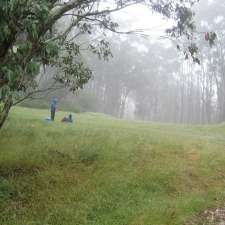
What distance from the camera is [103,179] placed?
958 cm

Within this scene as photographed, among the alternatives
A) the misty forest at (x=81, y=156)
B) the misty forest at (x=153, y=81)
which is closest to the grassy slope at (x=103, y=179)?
the misty forest at (x=81, y=156)

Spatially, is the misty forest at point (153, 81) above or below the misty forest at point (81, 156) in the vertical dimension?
above

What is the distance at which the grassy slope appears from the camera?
25.2ft

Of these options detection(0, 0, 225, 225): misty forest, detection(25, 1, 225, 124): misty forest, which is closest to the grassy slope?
detection(0, 0, 225, 225): misty forest

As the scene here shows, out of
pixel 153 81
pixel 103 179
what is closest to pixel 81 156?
pixel 103 179

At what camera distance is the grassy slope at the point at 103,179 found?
7672 mm

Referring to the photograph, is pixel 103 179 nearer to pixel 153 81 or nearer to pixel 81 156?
pixel 81 156

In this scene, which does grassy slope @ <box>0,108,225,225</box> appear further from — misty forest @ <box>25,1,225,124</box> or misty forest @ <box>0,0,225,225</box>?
misty forest @ <box>25,1,225,124</box>

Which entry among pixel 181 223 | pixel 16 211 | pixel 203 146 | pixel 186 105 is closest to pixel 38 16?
pixel 16 211

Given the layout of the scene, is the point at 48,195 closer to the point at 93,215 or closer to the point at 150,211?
the point at 93,215

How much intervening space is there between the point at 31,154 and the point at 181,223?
5.54 m

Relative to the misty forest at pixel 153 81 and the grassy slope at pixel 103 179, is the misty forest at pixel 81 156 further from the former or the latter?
the misty forest at pixel 153 81

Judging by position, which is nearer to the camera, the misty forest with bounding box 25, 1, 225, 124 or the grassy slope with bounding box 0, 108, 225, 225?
the grassy slope with bounding box 0, 108, 225, 225

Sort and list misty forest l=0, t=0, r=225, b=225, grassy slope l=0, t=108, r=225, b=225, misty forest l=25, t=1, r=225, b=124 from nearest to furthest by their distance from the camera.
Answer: misty forest l=0, t=0, r=225, b=225 → grassy slope l=0, t=108, r=225, b=225 → misty forest l=25, t=1, r=225, b=124
